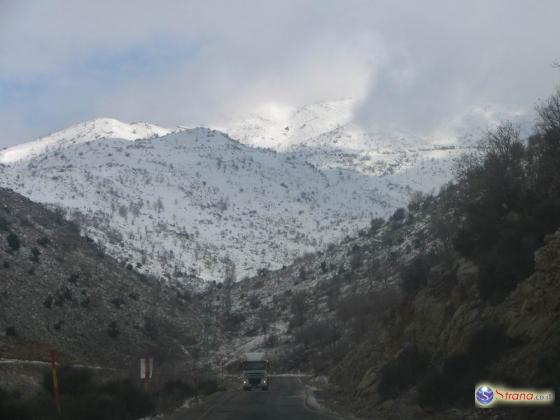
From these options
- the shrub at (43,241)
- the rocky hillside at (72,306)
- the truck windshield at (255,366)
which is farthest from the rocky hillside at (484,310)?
the shrub at (43,241)

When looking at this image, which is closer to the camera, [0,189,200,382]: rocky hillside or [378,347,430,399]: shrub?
[378,347,430,399]: shrub

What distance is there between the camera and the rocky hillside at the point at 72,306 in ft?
197

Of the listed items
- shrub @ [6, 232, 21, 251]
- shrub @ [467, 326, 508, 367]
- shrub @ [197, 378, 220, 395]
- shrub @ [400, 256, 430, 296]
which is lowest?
shrub @ [197, 378, 220, 395]

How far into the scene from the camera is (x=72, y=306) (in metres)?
69.7

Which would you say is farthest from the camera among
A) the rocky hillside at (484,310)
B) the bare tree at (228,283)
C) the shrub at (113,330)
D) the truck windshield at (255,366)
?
the bare tree at (228,283)

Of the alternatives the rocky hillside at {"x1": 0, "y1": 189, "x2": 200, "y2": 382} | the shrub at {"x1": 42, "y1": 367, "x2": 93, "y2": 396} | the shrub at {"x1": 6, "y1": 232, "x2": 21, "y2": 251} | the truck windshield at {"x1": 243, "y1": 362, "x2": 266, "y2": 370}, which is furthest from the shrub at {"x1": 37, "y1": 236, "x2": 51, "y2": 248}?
the shrub at {"x1": 42, "y1": 367, "x2": 93, "y2": 396}

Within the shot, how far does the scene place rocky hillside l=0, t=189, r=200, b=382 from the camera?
60062mm

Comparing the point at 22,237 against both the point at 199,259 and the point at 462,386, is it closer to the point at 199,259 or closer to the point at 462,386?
the point at 462,386

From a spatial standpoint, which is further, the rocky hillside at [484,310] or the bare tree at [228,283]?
the bare tree at [228,283]

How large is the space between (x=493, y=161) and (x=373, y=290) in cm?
5133

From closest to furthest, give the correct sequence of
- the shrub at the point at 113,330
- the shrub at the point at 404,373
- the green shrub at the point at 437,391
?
1. the green shrub at the point at 437,391
2. the shrub at the point at 404,373
3. the shrub at the point at 113,330

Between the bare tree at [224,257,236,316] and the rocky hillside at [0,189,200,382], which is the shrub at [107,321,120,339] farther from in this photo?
the bare tree at [224,257,236,316]

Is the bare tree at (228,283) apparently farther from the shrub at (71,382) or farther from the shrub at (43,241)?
the shrub at (71,382)

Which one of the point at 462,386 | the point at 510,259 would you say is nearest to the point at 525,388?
the point at 462,386
